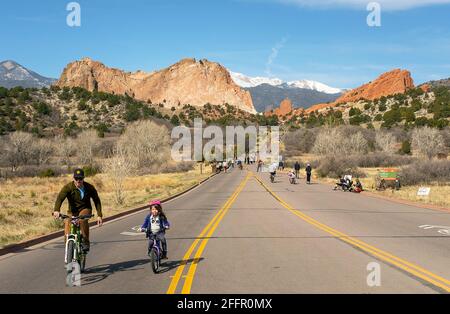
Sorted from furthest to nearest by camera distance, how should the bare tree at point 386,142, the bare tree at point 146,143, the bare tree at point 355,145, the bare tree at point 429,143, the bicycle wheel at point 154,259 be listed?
the bare tree at point 386,142
the bare tree at point 355,145
the bare tree at point 146,143
the bare tree at point 429,143
the bicycle wheel at point 154,259

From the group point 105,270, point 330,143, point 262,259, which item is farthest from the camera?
point 330,143

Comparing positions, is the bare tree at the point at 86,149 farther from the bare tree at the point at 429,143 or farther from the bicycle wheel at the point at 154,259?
the bicycle wheel at the point at 154,259

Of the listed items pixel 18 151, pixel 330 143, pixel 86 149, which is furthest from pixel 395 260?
pixel 86 149

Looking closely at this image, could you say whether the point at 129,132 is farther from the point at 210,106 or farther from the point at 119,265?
the point at 210,106

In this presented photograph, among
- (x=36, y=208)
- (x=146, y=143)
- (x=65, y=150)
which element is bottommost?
(x=36, y=208)

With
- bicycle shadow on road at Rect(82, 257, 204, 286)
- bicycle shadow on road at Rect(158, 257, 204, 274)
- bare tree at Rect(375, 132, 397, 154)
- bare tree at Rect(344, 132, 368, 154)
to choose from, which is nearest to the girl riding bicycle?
bicycle shadow on road at Rect(158, 257, 204, 274)

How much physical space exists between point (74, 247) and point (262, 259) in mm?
3680

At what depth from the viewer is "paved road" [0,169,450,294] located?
7.81 meters

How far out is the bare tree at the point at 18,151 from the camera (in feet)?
247

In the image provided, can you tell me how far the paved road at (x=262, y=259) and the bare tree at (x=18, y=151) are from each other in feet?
208

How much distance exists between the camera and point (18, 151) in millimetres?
75625

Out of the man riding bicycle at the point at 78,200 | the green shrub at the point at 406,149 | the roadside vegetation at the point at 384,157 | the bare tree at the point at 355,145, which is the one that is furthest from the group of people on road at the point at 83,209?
the green shrub at the point at 406,149

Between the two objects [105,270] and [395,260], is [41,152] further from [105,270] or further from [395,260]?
[395,260]

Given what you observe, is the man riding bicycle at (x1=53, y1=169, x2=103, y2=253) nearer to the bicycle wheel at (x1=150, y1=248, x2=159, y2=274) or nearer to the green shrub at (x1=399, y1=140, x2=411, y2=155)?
the bicycle wheel at (x1=150, y1=248, x2=159, y2=274)
